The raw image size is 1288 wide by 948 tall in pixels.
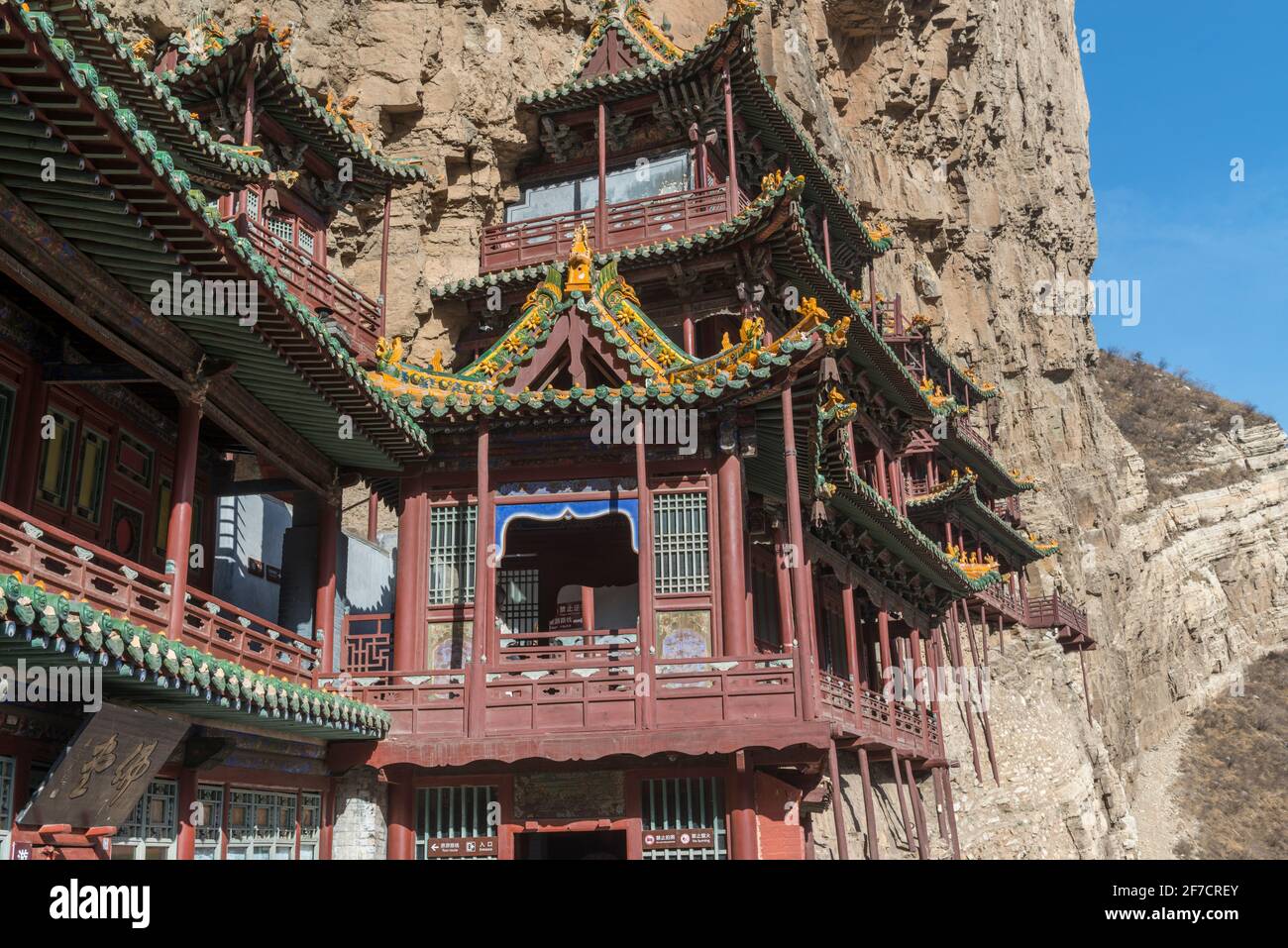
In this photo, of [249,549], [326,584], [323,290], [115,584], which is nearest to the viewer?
[115,584]

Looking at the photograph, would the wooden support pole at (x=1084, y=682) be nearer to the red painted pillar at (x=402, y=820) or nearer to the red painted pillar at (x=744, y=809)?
the red painted pillar at (x=744, y=809)

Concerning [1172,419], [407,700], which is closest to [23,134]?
[407,700]

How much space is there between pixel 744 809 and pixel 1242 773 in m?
46.1

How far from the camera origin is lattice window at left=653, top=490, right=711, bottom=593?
53.1ft

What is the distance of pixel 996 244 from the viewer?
4912 centimetres

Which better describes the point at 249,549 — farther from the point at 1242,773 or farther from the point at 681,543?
the point at 1242,773

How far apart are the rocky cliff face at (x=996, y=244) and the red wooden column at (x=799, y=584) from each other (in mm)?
9370

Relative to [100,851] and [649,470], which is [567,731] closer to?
[649,470]

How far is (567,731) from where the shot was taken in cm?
1459

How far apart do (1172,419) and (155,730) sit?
70.2m

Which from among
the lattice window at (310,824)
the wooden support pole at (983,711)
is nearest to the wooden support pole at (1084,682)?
the wooden support pole at (983,711)

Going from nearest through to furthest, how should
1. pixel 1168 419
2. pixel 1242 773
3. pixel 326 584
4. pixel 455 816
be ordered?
pixel 455 816, pixel 326 584, pixel 1242 773, pixel 1168 419

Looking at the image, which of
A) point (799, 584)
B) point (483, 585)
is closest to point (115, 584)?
point (483, 585)

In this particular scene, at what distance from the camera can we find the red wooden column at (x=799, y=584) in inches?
560
